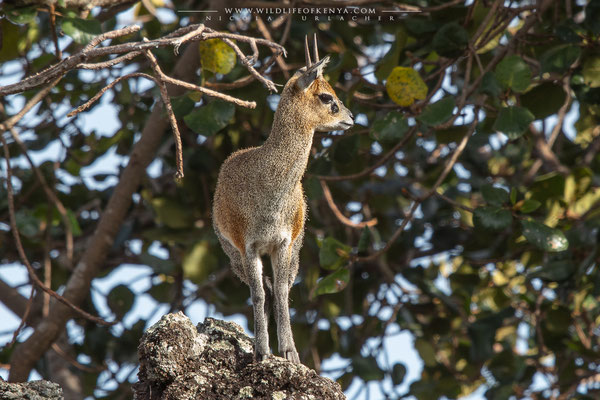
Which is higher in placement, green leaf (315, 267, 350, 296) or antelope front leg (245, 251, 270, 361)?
green leaf (315, 267, 350, 296)

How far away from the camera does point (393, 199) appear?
8.41 meters

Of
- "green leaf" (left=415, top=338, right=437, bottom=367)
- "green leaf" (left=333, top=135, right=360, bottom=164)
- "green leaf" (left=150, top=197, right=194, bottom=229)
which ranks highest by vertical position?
"green leaf" (left=150, top=197, right=194, bottom=229)

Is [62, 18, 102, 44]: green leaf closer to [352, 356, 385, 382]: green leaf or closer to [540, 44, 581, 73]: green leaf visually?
[540, 44, 581, 73]: green leaf

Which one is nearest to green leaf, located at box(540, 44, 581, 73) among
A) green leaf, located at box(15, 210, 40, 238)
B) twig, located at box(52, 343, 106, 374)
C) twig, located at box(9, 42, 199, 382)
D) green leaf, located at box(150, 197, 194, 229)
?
twig, located at box(9, 42, 199, 382)

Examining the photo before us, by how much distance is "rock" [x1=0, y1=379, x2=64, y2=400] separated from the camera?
3.59m

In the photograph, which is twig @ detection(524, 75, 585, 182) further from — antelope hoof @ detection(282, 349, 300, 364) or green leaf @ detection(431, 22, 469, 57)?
antelope hoof @ detection(282, 349, 300, 364)

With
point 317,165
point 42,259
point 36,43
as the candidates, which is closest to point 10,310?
point 42,259

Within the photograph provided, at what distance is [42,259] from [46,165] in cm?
96

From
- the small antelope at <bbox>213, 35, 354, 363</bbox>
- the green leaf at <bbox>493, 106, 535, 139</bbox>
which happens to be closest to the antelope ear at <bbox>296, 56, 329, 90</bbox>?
the small antelope at <bbox>213, 35, 354, 363</bbox>

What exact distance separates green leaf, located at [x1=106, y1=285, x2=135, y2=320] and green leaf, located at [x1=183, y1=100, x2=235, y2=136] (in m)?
2.69

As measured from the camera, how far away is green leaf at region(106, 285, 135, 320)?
800cm

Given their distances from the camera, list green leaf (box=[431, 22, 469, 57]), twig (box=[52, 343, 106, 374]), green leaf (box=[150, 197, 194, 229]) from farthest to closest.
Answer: green leaf (box=[150, 197, 194, 229]) → twig (box=[52, 343, 106, 374]) → green leaf (box=[431, 22, 469, 57])

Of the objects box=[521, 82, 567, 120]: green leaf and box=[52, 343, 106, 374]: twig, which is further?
box=[52, 343, 106, 374]: twig

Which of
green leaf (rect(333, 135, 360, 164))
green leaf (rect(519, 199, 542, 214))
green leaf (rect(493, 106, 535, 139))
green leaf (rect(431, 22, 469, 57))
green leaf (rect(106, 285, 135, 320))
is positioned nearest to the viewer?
green leaf (rect(493, 106, 535, 139))
